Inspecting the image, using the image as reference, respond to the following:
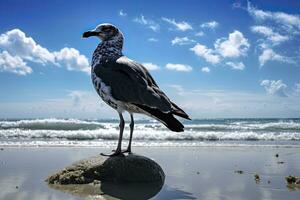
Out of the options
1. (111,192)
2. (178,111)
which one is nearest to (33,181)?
(111,192)

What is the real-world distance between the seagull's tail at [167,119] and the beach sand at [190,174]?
1.10m

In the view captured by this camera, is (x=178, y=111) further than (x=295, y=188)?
No

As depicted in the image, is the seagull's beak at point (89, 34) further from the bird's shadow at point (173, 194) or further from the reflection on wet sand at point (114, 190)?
the bird's shadow at point (173, 194)

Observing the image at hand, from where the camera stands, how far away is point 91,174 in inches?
310

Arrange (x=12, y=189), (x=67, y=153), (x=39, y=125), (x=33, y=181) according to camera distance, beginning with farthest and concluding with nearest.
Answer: (x=39, y=125) → (x=67, y=153) → (x=33, y=181) → (x=12, y=189)

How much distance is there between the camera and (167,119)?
6.87 meters

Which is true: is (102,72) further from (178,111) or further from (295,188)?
(295,188)

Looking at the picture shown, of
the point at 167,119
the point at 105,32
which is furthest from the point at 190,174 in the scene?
the point at 105,32

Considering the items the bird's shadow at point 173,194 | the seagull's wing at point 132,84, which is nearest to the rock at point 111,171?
the bird's shadow at point 173,194

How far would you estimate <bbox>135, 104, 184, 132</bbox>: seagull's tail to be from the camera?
6.81 meters

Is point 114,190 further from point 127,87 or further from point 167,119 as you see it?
point 127,87

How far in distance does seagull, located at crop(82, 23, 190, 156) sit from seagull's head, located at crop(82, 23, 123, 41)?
0.03m

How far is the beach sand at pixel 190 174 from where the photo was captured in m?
7.13

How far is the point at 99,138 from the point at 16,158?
999cm
